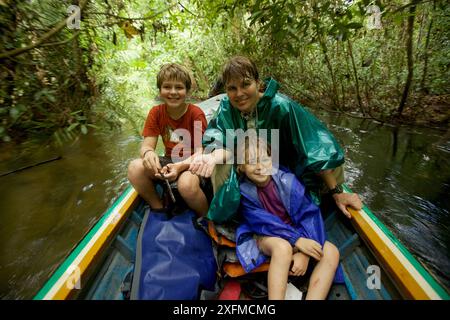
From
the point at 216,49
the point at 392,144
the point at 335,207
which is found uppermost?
the point at 216,49

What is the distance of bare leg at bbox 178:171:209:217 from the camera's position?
1.75 metres

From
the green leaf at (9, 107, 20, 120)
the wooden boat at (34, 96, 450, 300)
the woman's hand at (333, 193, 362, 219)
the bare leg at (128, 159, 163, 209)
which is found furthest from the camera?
the bare leg at (128, 159, 163, 209)

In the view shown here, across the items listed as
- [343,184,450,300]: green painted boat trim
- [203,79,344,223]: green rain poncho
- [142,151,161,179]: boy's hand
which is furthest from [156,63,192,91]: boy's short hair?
[343,184,450,300]: green painted boat trim

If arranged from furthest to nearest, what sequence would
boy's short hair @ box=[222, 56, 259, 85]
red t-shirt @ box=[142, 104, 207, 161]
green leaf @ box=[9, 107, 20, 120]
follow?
red t-shirt @ box=[142, 104, 207, 161]
boy's short hair @ box=[222, 56, 259, 85]
green leaf @ box=[9, 107, 20, 120]

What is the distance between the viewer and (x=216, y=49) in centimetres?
923

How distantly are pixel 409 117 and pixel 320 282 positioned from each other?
20.6 ft

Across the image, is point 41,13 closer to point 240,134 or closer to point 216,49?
point 240,134

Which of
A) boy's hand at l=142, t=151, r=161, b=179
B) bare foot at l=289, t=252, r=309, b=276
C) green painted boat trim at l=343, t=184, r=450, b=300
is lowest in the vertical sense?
bare foot at l=289, t=252, r=309, b=276

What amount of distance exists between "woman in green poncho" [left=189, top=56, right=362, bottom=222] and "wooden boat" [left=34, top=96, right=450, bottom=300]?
0.21 metres

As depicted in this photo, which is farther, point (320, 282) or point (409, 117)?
point (409, 117)

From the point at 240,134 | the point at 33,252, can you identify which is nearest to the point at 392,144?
the point at 240,134

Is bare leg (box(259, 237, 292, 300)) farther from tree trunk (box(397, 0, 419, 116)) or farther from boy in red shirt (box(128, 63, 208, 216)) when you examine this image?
tree trunk (box(397, 0, 419, 116))

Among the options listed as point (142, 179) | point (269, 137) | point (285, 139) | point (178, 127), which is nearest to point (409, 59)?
point (285, 139)

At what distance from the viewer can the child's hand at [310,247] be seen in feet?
4.42
